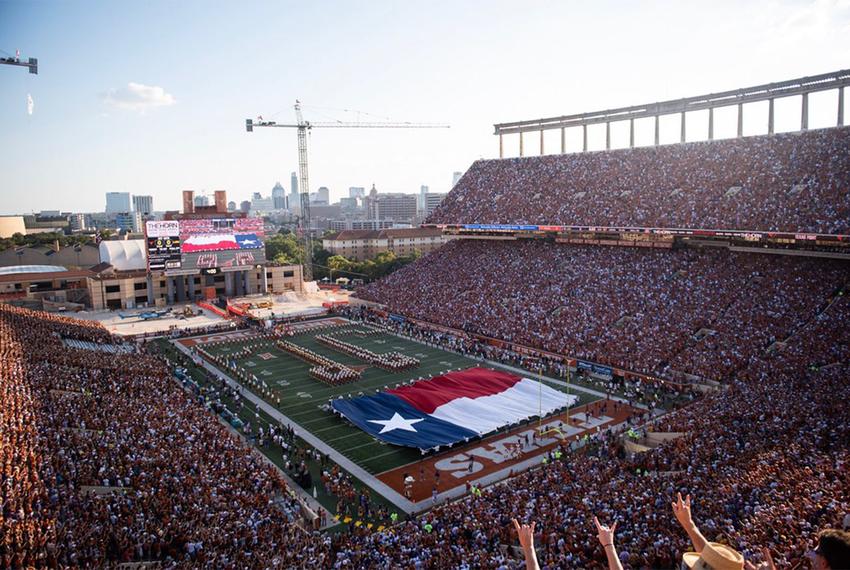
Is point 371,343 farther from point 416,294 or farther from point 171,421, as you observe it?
point 171,421

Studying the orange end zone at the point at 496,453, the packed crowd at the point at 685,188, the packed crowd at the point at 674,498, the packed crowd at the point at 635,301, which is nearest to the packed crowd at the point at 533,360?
the packed crowd at the point at 635,301

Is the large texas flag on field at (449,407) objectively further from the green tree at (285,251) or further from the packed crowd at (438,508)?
the green tree at (285,251)

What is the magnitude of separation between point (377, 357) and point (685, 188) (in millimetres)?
21271

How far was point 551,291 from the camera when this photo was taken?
37.3m

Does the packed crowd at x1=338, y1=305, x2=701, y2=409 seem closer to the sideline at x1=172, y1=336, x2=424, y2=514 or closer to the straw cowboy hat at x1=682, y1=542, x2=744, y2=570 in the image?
the sideline at x1=172, y1=336, x2=424, y2=514

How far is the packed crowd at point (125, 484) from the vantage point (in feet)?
39.4

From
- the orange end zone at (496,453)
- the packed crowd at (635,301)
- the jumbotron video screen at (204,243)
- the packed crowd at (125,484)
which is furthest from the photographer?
the jumbotron video screen at (204,243)

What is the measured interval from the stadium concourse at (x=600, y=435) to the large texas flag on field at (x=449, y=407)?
438cm

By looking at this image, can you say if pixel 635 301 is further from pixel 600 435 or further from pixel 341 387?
pixel 341 387

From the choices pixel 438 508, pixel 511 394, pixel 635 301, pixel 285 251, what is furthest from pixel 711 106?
pixel 285 251

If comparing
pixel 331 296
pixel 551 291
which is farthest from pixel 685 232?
pixel 331 296

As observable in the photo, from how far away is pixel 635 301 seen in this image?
Result: 3284 cm

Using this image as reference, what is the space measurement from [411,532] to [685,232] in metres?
26.5

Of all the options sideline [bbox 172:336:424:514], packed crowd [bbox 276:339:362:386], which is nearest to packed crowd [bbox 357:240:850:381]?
packed crowd [bbox 276:339:362:386]
